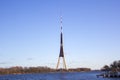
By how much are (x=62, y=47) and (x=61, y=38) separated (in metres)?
2.83

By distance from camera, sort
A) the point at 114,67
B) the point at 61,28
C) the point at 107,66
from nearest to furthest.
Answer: the point at 61,28
the point at 114,67
the point at 107,66

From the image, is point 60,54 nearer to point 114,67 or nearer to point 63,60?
point 63,60

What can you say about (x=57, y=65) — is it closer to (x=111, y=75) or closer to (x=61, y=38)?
(x=61, y=38)

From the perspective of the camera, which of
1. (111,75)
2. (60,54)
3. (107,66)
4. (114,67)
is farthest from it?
(107,66)

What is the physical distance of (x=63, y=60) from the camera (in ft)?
299

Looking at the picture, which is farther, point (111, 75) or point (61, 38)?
point (111, 75)

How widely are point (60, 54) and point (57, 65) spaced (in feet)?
30.5

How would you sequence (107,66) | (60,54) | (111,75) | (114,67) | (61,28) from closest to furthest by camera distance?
(60,54), (61,28), (111,75), (114,67), (107,66)

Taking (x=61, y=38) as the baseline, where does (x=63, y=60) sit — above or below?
below

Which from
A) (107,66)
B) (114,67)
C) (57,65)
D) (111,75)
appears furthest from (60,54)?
(107,66)

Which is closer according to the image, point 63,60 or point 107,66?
point 63,60

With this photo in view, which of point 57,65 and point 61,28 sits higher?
point 61,28

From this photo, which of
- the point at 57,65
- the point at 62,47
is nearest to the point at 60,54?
the point at 62,47

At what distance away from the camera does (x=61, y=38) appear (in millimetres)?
87188
